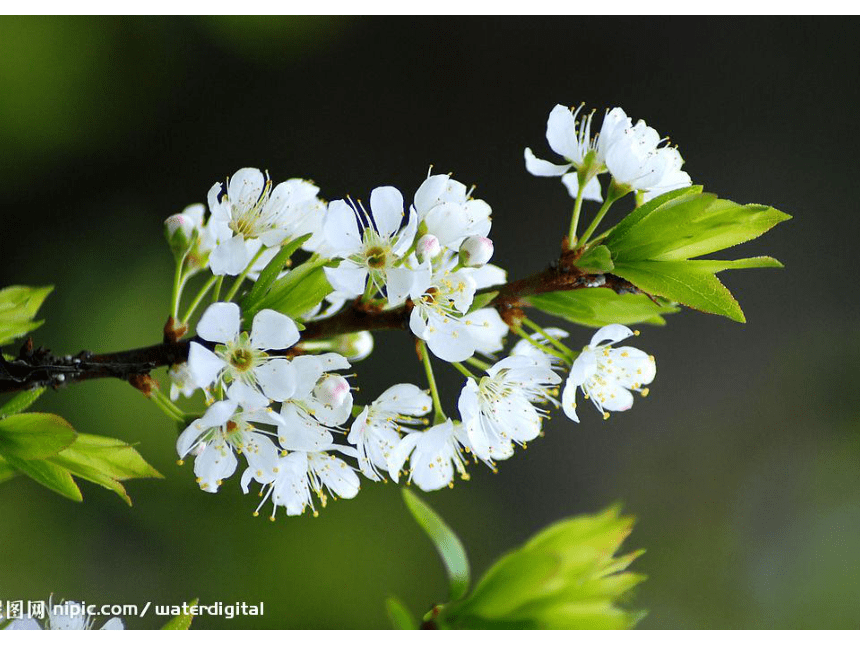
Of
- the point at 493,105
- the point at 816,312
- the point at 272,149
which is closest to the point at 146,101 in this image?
the point at 272,149

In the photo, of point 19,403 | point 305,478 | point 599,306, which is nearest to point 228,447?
point 305,478

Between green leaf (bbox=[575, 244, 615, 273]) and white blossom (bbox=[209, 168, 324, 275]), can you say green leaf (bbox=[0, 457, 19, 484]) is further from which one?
green leaf (bbox=[575, 244, 615, 273])

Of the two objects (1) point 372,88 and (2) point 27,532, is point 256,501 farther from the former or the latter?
(1) point 372,88

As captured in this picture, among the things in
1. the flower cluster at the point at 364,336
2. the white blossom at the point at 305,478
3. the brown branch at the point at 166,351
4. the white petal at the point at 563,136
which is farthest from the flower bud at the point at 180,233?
the white petal at the point at 563,136

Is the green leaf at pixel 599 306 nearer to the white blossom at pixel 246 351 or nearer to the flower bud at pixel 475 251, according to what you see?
the flower bud at pixel 475 251

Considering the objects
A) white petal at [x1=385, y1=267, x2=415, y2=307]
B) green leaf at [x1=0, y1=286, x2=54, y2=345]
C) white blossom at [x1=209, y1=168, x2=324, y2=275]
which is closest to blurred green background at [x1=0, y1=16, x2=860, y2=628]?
green leaf at [x1=0, y1=286, x2=54, y2=345]

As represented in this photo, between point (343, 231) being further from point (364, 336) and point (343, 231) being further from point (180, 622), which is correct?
point (180, 622)
